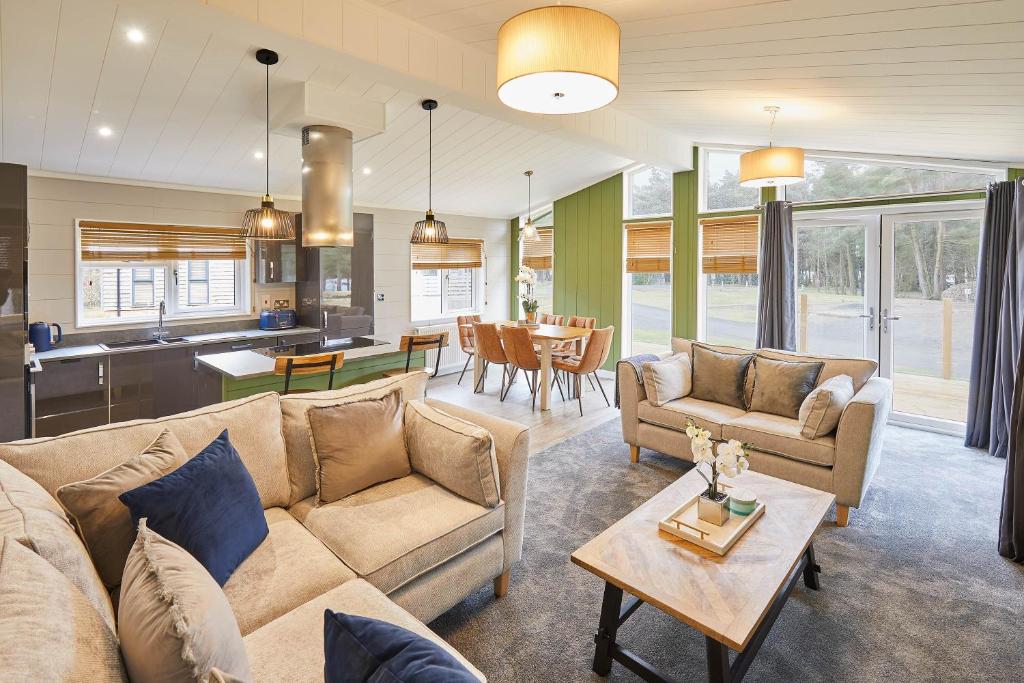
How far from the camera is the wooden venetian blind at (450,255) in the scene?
708 cm

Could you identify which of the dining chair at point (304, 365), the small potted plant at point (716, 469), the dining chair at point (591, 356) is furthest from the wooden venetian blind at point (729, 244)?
the dining chair at point (304, 365)

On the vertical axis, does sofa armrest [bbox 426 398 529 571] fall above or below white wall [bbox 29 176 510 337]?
below

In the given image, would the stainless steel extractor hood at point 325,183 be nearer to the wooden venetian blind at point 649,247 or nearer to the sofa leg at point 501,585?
the sofa leg at point 501,585

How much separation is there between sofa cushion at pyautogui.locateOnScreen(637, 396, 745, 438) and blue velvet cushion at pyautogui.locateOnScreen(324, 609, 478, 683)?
3.10 metres

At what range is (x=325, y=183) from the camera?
13.0ft

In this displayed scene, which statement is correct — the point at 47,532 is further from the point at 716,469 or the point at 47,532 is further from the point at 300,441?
the point at 716,469

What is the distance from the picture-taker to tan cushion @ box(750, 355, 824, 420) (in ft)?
12.1

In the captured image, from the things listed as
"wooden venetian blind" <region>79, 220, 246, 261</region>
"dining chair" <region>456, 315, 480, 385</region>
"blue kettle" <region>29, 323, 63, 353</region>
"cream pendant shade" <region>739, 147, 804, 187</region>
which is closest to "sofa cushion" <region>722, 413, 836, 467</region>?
"cream pendant shade" <region>739, 147, 804, 187</region>

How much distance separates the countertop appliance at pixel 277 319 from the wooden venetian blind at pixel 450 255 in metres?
1.79

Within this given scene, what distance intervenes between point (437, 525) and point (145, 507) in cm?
95

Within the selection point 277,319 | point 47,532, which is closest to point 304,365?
point 47,532

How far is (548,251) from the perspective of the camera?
785 centimetres

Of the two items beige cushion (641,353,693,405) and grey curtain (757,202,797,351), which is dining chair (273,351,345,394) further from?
grey curtain (757,202,797,351)

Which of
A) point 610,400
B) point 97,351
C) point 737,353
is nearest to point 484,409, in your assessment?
point 610,400
